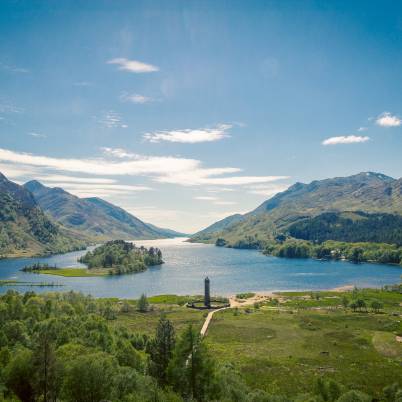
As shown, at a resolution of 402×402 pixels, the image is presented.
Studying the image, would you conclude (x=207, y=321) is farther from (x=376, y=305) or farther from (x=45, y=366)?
(x=45, y=366)

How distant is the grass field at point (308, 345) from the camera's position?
246 ft

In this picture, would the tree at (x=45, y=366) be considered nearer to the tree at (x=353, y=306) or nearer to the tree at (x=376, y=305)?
the tree at (x=353, y=306)

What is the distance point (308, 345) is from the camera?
9981 cm

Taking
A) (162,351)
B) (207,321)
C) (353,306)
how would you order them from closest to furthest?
(162,351) → (207,321) → (353,306)

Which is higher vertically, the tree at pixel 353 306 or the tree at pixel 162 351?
the tree at pixel 162 351

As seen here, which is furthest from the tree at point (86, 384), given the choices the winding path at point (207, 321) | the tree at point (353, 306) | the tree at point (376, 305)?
the tree at point (376, 305)

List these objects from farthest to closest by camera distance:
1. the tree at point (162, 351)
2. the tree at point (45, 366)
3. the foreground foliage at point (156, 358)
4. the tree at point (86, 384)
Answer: the tree at point (162, 351) < the foreground foliage at point (156, 358) < the tree at point (45, 366) < the tree at point (86, 384)

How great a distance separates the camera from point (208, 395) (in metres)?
47.5

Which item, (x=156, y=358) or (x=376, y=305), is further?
(x=376, y=305)

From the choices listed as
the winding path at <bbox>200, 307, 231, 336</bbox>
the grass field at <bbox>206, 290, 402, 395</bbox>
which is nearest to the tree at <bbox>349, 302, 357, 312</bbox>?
the grass field at <bbox>206, 290, 402, 395</bbox>

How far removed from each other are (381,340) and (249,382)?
49.8 meters

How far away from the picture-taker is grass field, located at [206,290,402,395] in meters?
75.0

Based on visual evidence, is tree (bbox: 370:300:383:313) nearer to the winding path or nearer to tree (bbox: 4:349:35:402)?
the winding path

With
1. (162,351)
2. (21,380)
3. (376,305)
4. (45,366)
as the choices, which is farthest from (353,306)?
(45,366)
